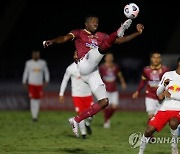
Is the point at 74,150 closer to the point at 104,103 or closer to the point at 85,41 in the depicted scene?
the point at 104,103

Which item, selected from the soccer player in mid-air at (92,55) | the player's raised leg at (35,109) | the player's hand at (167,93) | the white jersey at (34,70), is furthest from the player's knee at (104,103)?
the white jersey at (34,70)

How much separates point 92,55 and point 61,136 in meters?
4.11

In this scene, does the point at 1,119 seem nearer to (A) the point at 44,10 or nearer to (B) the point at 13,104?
(B) the point at 13,104

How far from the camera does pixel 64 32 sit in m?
32.4

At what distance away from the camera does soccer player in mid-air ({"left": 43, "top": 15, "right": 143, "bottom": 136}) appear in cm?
1157

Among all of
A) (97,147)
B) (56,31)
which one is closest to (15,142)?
(97,147)

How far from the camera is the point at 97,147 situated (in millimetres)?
13047

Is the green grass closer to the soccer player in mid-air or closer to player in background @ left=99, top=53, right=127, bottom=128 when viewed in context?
player in background @ left=99, top=53, right=127, bottom=128

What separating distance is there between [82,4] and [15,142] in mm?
21134

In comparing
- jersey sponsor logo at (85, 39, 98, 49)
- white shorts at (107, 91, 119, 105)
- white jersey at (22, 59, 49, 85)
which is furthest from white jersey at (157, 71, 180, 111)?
white jersey at (22, 59, 49, 85)

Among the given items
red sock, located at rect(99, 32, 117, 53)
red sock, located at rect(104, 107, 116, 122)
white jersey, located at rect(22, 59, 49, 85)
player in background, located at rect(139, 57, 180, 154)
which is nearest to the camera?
player in background, located at rect(139, 57, 180, 154)

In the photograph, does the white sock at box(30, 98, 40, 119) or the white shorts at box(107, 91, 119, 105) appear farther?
the white sock at box(30, 98, 40, 119)

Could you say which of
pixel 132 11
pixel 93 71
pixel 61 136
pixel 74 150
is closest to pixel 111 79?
pixel 61 136

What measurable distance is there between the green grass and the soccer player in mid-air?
0.95 meters
